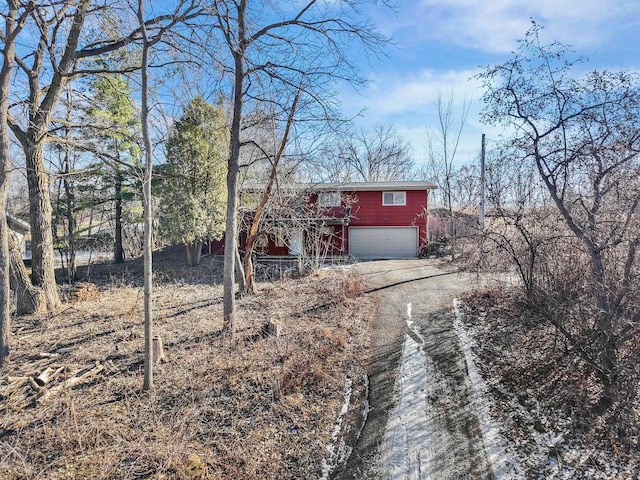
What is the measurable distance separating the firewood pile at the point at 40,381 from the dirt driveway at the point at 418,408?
3.94 metres

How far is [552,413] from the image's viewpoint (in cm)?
402

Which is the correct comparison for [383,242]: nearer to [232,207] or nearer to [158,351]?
[232,207]

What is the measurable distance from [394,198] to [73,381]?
16202 mm

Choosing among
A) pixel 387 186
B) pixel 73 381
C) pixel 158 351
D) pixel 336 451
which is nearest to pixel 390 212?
pixel 387 186

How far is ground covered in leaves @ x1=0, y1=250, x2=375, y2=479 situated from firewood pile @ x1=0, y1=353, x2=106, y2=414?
0.06 feet

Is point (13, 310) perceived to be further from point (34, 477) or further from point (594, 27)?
point (594, 27)

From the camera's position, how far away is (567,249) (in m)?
5.22

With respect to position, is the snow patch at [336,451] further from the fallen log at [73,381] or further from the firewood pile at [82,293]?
the firewood pile at [82,293]

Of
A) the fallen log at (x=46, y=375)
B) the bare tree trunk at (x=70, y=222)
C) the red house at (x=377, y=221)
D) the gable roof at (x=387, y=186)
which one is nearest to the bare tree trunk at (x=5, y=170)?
the fallen log at (x=46, y=375)

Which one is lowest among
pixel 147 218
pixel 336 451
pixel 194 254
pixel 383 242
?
pixel 336 451

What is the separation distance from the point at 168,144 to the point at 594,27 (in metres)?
14.0

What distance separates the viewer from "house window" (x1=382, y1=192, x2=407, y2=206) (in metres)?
18.1

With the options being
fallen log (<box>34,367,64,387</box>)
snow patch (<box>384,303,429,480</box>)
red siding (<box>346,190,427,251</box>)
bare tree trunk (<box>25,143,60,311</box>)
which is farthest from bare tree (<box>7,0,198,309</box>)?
red siding (<box>346,190,427,251</box>)

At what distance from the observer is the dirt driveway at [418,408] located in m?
3.32
